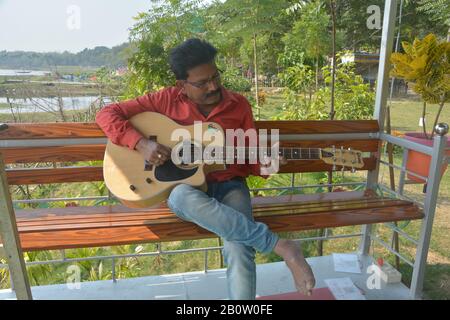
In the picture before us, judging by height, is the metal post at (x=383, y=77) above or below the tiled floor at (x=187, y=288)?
above

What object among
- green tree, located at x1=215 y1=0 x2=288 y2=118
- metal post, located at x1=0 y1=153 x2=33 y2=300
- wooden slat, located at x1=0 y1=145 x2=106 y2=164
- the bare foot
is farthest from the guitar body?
green tree, located at x1=215 y1=0 x2=288 y2=118

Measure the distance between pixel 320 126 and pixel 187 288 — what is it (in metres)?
1.44

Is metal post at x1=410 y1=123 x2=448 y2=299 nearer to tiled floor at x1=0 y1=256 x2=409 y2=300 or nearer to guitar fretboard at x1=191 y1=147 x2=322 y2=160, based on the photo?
tiled floor at x1=0 y1=256 x2=409 y2=300

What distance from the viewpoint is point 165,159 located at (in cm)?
201

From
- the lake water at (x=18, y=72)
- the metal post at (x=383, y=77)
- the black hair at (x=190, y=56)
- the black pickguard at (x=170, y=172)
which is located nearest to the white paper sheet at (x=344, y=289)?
the metal post at (x=383, y=77)

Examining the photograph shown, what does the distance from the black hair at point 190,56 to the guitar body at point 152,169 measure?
1.00 feet

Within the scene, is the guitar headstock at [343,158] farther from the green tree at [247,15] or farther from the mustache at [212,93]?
the green tree at [247,15]

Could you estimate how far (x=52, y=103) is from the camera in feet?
12.9

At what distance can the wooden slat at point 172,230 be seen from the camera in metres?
1.79

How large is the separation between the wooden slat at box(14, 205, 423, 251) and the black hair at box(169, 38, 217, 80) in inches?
35.7

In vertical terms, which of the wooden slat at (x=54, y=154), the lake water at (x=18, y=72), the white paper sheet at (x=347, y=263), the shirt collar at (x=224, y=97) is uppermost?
the lake water at (x=18, y=72)

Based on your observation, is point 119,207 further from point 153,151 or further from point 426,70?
point 426,70

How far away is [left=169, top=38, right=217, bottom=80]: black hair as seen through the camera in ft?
7.06
